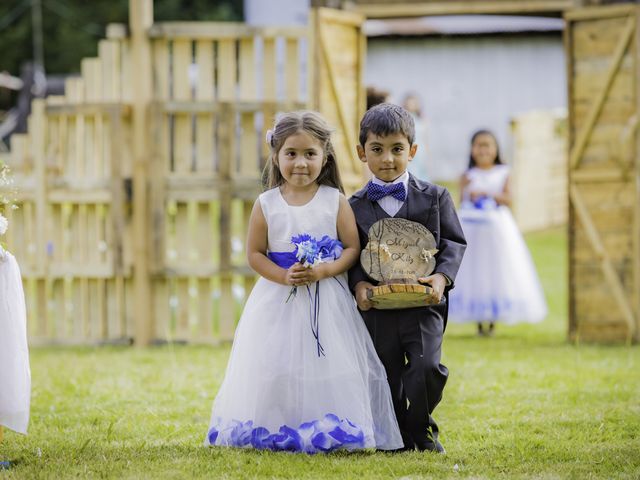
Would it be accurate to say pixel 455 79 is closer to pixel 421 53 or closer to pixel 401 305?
pixel 421 53

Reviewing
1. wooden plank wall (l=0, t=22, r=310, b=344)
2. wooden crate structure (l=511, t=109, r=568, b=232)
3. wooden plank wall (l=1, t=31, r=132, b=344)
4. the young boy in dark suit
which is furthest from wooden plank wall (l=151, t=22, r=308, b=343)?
wooden crate structure (l=511, t=109, r=568, b=232)

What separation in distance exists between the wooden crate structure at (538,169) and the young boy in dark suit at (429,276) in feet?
43.2

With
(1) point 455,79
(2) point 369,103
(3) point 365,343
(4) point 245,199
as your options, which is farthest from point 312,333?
(1) point 455,79

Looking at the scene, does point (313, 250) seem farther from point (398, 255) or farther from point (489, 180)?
point (489, 180)

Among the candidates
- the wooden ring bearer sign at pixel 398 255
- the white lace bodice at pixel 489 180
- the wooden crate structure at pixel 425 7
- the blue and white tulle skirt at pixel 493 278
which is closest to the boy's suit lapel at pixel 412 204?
the wooden ring bearer sign at pixel 398 255

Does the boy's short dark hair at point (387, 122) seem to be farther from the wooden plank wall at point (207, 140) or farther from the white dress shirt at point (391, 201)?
the wooden plank wall at point (207, 140)

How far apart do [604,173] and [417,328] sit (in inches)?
183

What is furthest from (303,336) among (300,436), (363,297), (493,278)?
(493,278)

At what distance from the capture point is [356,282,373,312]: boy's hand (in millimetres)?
5008

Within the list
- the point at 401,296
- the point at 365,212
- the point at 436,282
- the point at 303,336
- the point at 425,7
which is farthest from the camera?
the point at 425,7

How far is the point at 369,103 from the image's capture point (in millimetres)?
10750

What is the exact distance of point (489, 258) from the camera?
10.4 meters

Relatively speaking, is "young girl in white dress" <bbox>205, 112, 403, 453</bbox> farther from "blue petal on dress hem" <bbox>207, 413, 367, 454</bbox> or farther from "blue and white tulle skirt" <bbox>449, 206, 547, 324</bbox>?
"blue and white tulle skirt" <bbox>449, 206, 547, 324</bbox>

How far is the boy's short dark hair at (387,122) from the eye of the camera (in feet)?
16.6
